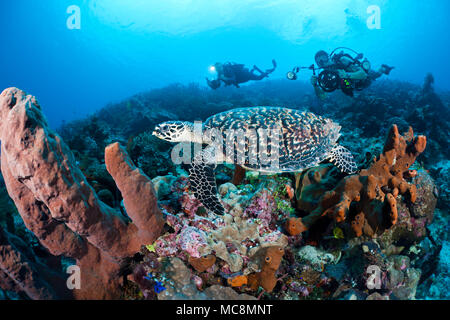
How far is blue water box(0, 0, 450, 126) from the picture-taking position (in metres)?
64.2

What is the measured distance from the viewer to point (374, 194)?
2.45 m

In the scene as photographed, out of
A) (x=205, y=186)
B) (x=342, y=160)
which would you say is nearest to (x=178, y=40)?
(x=342, y=160)

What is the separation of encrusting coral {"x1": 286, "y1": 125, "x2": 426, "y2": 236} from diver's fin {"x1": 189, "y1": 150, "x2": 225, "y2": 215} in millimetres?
957

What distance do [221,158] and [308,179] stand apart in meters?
1.50

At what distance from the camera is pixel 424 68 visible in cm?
8062

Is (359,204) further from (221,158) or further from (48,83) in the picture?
(48,83)

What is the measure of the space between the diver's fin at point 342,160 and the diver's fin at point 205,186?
213cm

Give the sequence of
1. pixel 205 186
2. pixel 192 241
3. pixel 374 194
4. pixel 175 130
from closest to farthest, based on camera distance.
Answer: pixel 192 241
pixel 374 194
pixel 205 186
pixel 175 130

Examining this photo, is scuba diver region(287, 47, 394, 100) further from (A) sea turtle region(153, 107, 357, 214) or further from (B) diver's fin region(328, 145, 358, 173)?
(B) diver's fin region(328, 145, 358, 173)

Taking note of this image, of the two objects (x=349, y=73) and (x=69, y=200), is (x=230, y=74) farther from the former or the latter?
(x=69, y=200)

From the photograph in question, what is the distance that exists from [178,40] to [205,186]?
338 ft

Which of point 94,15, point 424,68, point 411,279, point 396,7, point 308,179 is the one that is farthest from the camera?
point 424,68

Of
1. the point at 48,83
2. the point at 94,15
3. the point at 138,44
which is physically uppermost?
the point at 94,15
